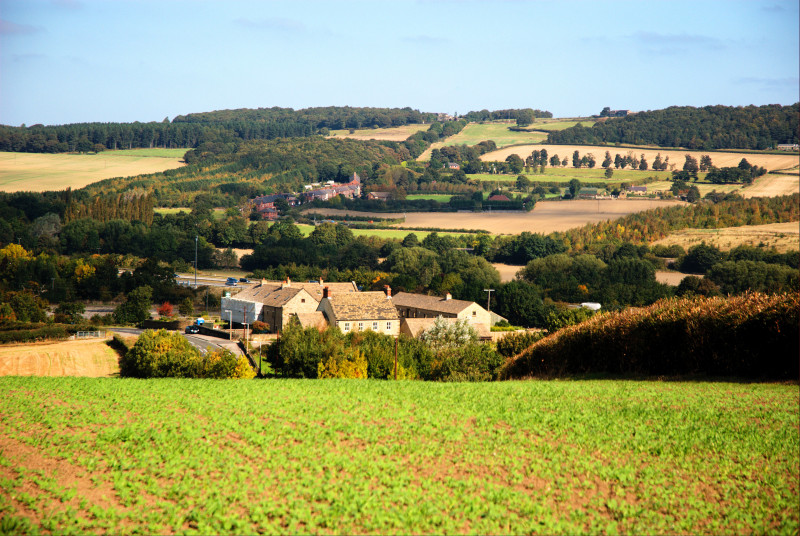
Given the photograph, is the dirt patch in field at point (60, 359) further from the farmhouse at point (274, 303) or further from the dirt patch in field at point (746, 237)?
the dirt patch in field at point (746, 237)

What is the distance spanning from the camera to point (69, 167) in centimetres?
12569

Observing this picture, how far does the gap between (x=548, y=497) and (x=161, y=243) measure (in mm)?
86842

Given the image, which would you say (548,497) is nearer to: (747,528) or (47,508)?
(747,528)

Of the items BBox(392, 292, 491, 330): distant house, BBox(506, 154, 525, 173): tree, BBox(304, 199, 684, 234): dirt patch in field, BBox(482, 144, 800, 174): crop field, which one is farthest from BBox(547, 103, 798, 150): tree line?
BBox(392, 292, 491, 330): distant house

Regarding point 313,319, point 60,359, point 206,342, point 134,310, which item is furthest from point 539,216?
point 60,359

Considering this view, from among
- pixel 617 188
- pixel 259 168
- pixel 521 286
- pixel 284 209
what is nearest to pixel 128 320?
pixel 521 286

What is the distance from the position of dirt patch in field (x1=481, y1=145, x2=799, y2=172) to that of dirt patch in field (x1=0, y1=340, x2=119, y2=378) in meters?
85.4

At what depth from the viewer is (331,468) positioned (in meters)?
11.5

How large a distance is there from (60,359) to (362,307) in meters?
19.5

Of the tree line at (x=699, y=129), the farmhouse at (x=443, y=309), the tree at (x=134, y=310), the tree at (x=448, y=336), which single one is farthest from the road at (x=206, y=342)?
the tree line at (x=699, y=129)

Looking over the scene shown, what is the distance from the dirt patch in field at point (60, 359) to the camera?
3759 centimetres

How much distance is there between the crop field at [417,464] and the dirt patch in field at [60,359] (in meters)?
23.2

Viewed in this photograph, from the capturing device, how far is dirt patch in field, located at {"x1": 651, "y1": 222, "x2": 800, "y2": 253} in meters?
74.6

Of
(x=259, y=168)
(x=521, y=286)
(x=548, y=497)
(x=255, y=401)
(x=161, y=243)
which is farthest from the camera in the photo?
(x=259, y=168)
